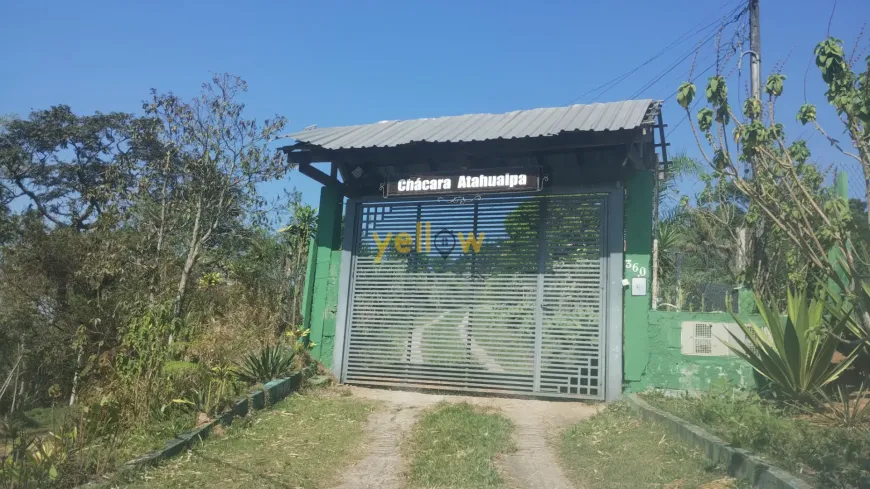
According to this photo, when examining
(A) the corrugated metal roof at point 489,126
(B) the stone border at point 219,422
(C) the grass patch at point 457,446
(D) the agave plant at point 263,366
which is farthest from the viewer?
(A) the corrugated metal roof at point 489,126

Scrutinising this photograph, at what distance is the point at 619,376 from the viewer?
9.33 m

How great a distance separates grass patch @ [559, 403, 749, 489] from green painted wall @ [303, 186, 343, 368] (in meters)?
4.63

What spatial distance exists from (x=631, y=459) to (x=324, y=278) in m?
6.32

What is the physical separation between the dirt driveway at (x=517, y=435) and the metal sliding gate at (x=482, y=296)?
1.25 ft

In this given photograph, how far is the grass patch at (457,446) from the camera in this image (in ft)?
19.3

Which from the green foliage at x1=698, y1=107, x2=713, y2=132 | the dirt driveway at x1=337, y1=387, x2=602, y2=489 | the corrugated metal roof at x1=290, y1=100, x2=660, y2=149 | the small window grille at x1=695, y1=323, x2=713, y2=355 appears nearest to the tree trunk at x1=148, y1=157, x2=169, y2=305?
the corrugated metal roof at x1=290, y1=100, x2=660, y2=149

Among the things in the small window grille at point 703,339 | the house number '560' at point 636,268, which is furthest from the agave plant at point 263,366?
the small window grille at point 703,339

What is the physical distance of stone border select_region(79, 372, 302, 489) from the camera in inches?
235

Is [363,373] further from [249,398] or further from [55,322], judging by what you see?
[55,322]

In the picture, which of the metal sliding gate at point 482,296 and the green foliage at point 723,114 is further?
the metal sliding gate at point 482,296

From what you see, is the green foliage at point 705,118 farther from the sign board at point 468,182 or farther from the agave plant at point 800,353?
the sign board at point 468,182

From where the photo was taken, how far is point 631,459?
6270 millimetres

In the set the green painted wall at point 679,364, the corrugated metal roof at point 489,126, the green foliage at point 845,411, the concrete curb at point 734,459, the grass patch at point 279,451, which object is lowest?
the grass patch at point 279,451

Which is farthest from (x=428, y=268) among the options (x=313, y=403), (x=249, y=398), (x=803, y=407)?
(x=803, y=407)
